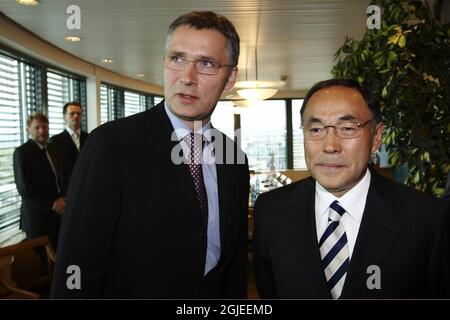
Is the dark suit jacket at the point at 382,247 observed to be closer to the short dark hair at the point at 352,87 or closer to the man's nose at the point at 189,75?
the short dark hair at the point at 352,87

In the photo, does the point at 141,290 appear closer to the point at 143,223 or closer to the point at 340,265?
the point at 143,223

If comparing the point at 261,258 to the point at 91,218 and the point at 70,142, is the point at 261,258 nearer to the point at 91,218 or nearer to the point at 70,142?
the point at 91,218

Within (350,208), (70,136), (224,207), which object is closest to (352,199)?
(350,208)

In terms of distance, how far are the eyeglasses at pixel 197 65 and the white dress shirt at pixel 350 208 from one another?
28 cm

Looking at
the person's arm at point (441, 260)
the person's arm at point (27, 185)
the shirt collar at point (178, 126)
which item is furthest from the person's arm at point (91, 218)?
the person's arm at point (27, 185)

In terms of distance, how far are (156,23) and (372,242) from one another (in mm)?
1417

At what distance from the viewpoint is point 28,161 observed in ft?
7.61

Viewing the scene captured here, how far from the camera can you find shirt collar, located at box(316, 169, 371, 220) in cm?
79

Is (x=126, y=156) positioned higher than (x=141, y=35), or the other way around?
(x=141, y=35)

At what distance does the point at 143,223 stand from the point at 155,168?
0.30 ft

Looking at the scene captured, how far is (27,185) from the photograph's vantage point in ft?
7.47

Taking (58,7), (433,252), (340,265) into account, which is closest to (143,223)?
(340,265)

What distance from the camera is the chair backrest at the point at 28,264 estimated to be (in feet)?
4.35

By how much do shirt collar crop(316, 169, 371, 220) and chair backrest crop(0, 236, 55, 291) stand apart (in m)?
0.94
